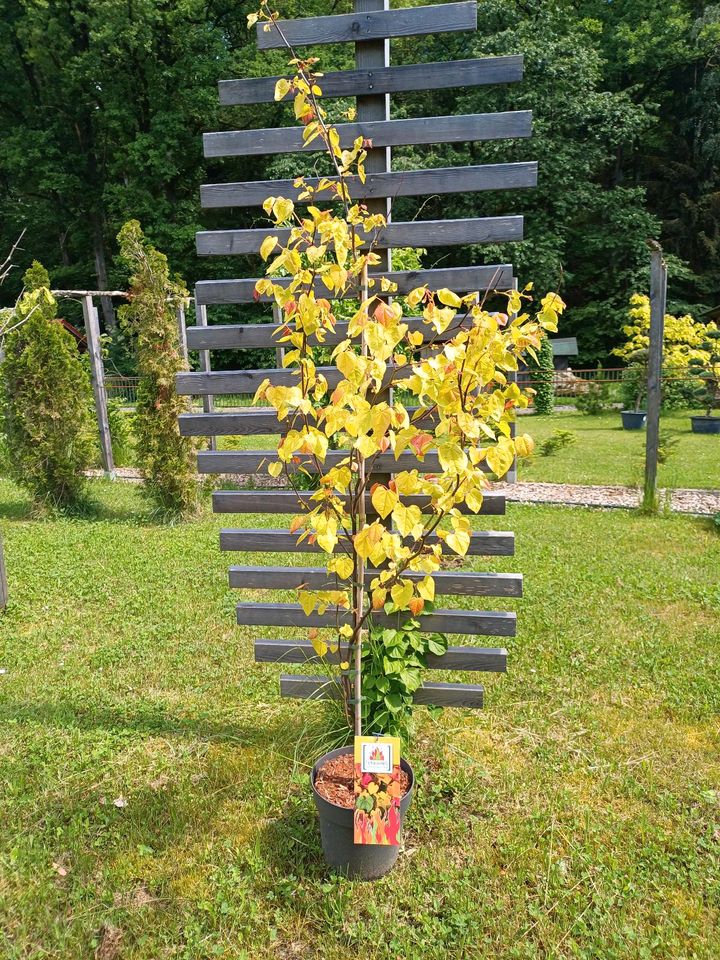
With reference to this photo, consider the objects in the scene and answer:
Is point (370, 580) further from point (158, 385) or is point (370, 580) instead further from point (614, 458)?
point (614, 458)

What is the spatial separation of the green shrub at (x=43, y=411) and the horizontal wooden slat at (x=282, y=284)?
16.7ft

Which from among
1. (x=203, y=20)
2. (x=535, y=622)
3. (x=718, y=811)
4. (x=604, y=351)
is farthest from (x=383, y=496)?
(x=203, y=20)

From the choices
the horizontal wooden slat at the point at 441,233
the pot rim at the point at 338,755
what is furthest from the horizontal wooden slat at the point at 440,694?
the horizontal wooden slat at the point at 441,233

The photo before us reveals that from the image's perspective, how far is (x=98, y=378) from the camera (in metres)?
9.30

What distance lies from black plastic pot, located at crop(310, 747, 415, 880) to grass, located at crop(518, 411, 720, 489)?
6.79 meters

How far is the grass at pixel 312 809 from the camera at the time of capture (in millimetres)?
2002

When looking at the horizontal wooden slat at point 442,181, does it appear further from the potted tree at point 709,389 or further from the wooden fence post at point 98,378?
the potted tree at point 709,389

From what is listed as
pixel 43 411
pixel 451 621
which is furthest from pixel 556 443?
pixel 451 621

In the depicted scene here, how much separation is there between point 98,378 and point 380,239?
7691 mm

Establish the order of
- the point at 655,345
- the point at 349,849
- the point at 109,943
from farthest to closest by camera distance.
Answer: the point at 655,345
the point at 349,849
the point at 109,943

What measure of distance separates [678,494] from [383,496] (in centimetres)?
676

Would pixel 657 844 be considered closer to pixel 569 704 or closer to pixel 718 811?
pixel 718 811

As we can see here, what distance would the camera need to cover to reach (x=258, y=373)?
2.66 metres

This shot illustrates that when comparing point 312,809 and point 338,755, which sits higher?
point 338,755
